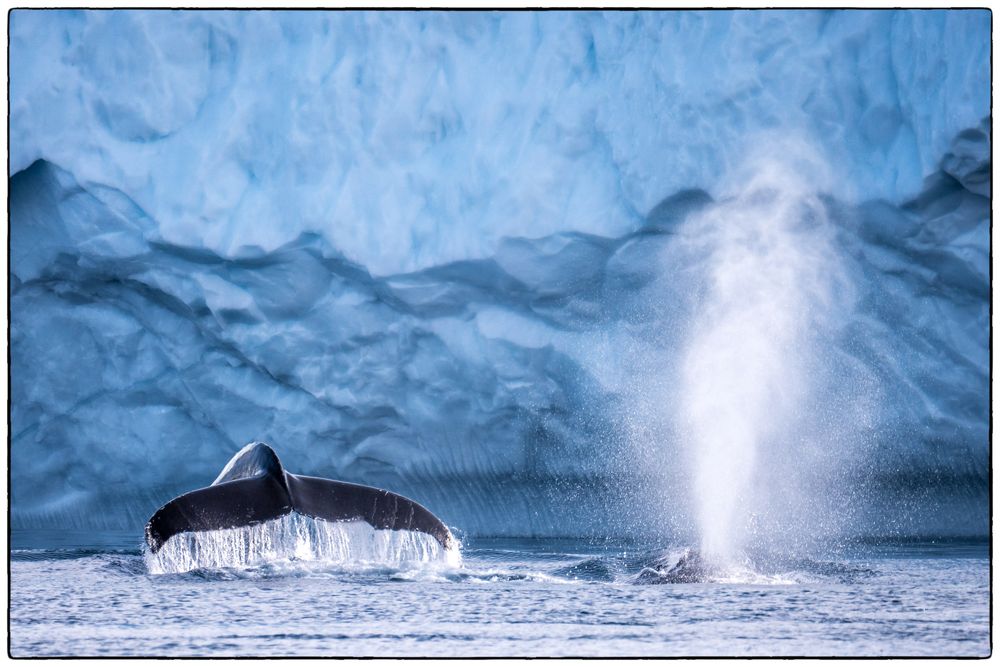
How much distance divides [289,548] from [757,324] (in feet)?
17.1

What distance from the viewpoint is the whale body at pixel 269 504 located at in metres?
10.3

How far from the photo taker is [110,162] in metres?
13.8

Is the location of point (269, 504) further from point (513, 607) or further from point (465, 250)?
point (465, 250)

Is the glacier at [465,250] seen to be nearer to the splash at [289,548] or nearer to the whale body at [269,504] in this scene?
the splash at [289,548]

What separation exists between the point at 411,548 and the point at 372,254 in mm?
3396

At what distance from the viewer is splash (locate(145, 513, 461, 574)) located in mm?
10961

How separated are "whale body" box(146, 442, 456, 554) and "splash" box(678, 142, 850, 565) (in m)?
3.40

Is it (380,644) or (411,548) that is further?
(411,548)

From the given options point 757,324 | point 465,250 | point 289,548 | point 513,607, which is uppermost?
point 465,250

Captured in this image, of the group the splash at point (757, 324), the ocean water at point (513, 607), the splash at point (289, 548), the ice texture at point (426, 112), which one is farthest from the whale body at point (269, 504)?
the splash at point (757, 324)

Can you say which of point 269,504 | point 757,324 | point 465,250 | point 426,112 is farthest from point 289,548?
point 757,324

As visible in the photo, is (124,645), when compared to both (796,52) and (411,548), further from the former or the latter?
(796,52)

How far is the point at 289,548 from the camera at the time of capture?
1179cm

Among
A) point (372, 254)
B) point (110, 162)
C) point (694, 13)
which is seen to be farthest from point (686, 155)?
point (110, 162)
